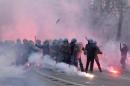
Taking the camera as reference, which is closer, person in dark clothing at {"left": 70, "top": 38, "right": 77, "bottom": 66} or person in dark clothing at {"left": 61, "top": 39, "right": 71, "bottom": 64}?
person in dark clothing at {"left": 70, "top": 38, "right": 77, "bottom": 66}

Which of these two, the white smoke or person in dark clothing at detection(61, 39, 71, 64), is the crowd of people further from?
the white smoke

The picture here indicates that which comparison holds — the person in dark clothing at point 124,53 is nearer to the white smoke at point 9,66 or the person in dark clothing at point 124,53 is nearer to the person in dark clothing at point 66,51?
the person in dark clothing at point 66,51

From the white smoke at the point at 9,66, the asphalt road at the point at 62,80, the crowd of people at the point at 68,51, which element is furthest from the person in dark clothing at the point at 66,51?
the white smoke at the point at 9,66

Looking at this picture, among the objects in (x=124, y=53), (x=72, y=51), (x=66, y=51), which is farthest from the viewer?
(x=124, y=53)

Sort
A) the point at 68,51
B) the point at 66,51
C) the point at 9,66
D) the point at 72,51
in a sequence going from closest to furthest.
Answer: the point at 9,66
the point at 72,51
the point at 68,51
the point at 66,51

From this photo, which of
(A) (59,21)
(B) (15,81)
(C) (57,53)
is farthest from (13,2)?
(B) (15,81)

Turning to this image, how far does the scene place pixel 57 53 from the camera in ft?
102

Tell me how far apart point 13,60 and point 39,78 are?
15.9 ft

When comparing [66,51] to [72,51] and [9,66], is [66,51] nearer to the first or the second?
[72,51]

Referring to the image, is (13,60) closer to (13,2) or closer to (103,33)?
(13,2)

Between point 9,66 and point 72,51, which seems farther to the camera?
point 72,51

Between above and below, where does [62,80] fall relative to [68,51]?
below

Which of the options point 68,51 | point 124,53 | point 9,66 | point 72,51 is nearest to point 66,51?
point 68,51

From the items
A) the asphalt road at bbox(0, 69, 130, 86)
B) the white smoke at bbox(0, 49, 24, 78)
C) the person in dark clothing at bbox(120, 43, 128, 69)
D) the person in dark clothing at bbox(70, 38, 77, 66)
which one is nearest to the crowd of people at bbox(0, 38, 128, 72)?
the person in dark clothing at bbox(70, 38, 77, 66)
